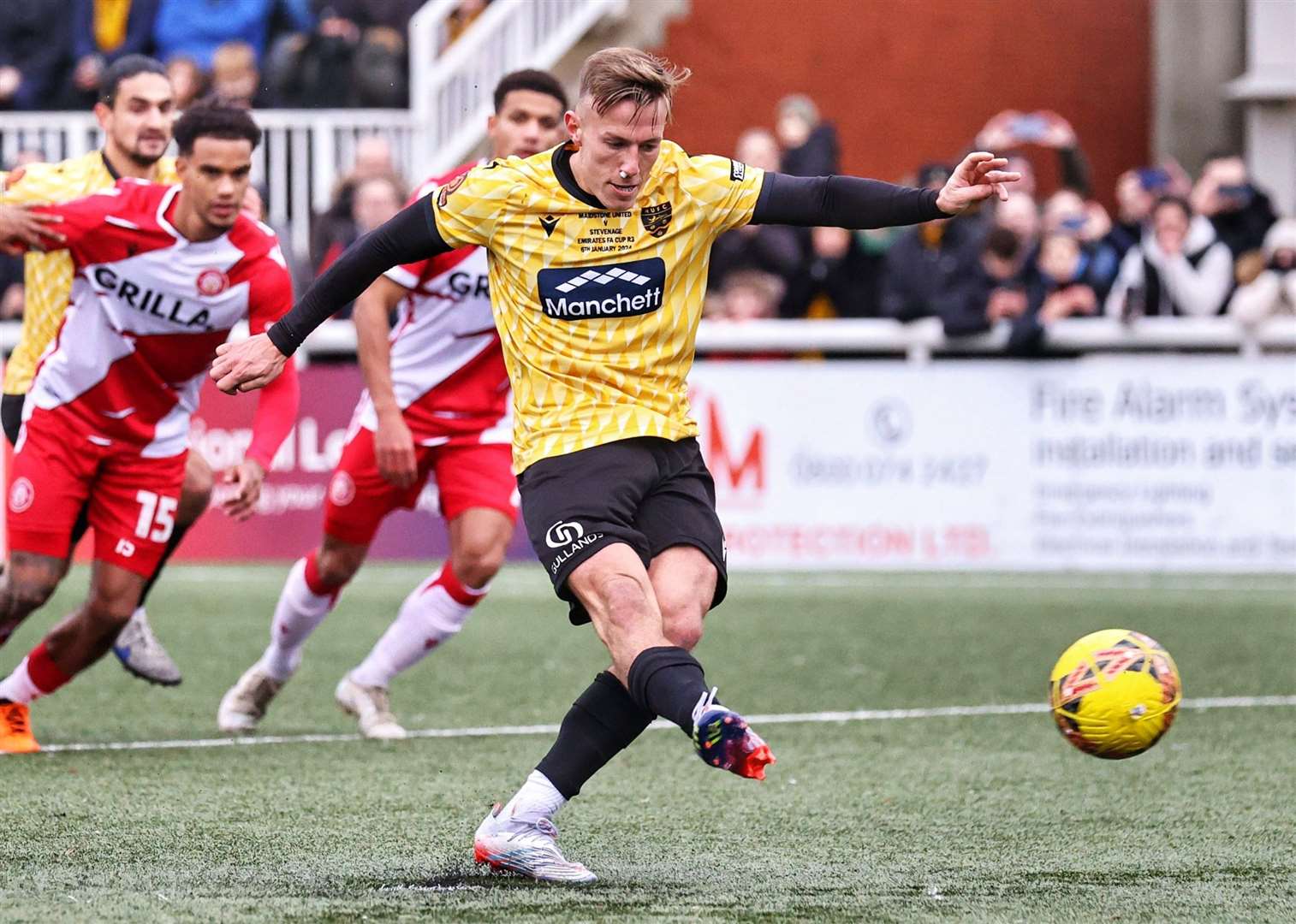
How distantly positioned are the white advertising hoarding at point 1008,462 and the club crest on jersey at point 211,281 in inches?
255

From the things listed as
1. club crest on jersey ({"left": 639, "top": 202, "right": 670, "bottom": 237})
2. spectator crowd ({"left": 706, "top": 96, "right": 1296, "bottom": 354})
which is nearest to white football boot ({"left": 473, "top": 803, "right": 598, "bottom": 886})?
club crest on jersey ({"left": 639, "top": 202, "right": 670, "bottom": 237})

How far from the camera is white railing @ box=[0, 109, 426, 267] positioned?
1648 cm

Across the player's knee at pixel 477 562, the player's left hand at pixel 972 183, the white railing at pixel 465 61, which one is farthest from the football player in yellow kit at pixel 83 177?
the white railing at pixel 465 61

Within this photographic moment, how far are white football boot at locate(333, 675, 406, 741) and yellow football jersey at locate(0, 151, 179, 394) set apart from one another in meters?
1.61

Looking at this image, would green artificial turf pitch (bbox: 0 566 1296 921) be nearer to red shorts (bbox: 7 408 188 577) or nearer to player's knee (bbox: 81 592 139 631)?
player's knee (bbox: 81 592 139 631)

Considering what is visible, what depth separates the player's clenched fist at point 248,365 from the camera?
212 inches

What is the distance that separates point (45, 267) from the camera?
760 centimetres

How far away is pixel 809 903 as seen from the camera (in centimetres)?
486

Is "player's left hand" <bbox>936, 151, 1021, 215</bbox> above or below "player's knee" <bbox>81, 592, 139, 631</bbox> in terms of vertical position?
above

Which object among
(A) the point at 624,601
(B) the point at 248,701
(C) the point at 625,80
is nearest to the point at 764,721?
(B) the point at 248,701

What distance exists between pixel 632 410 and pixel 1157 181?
1052 cm

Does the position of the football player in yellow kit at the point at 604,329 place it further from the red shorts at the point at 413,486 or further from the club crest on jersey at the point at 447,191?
the red shorts at the point at 413,486

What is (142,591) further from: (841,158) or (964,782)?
(841,158)

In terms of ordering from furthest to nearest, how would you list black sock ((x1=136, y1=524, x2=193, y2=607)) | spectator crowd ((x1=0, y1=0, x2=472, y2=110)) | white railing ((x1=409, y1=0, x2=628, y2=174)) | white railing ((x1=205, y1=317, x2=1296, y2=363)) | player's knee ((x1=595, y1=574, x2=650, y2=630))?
white railing ((x1=409, y1=0, x2=628, y2=174)) < spectator crowd ((x1=0, y1=0, x2=472, y2=110)) < white railing ((x1=205, y1=317, x2=1296, y2=363)) < black sock ((x1=136, y1=524, x2=193, y2=607)) < player's knee ((x1=595, y1=574, x2=650, y2=630))
